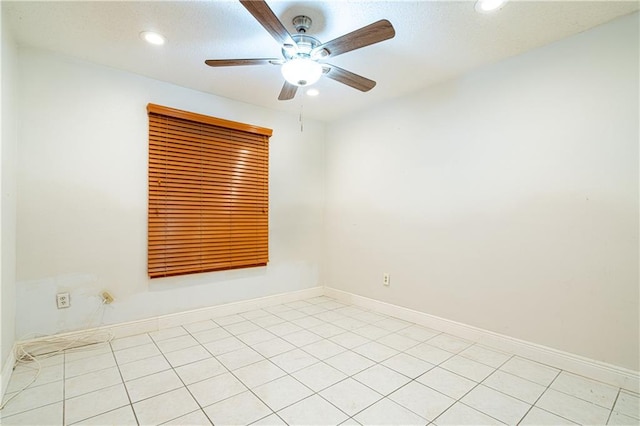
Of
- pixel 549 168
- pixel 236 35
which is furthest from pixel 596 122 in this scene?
pixel 236 35

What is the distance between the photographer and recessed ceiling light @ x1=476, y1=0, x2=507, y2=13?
1.80m

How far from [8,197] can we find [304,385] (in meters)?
2.37

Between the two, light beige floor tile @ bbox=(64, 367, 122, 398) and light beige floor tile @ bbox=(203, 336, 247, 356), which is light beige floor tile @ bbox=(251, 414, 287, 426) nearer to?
light beige floor tile @ bbox=(203, 336, 247, 356)

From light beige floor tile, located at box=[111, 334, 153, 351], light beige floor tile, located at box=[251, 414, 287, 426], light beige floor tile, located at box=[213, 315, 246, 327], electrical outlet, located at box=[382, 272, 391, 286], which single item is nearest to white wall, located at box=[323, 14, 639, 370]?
electrical outlet, located at box=[382, 272, 391, 286]

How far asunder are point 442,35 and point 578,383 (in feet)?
8.41

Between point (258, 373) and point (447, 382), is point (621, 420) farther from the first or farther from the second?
point (258, 373)

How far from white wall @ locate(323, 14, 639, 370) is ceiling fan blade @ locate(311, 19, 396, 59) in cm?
146

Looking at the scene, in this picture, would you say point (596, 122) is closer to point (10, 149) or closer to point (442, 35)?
point (442, 35)

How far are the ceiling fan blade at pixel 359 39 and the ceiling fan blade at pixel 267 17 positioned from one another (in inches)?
9.0

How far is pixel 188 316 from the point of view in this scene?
10.2ft

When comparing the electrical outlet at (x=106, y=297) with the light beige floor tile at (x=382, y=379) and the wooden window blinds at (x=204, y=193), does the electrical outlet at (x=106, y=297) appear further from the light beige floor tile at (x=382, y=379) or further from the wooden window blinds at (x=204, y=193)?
the light beige floor tile at (x=382, y=379)

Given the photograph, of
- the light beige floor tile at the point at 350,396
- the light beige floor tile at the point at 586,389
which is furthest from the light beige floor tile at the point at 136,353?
the light beige floor tile at the point at 586,389

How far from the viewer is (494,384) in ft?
6.61

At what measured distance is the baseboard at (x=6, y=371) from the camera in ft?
5.97
